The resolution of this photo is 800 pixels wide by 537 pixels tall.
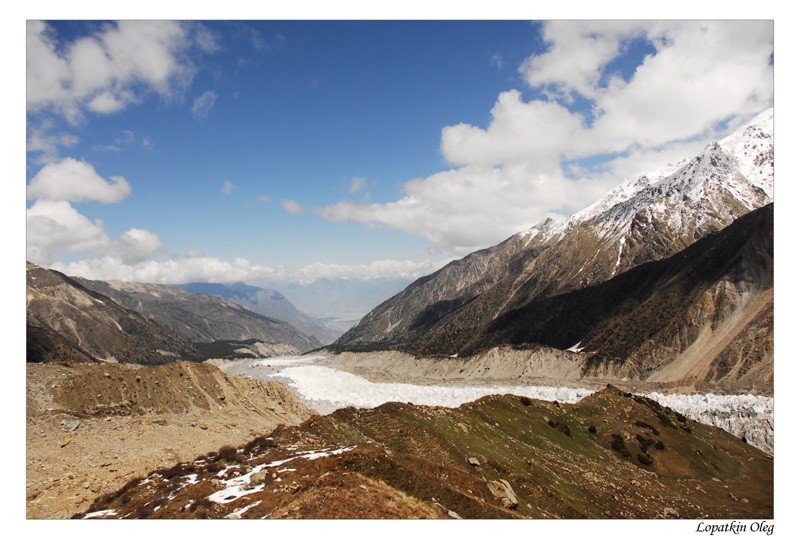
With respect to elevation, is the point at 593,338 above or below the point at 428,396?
above

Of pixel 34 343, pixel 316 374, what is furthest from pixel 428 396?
pixel 34 343

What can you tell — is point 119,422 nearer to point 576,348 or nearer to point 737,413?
point 737,413

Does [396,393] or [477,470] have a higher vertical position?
[477,470]

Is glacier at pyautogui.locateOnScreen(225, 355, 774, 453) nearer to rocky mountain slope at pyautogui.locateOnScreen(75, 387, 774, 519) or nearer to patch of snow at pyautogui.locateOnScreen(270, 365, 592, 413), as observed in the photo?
patch of snow at pyautogui.locateOnScreen(270, 365, 592, 413)

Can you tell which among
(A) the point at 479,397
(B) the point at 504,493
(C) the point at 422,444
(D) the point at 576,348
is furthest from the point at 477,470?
(D) the point at 576,348

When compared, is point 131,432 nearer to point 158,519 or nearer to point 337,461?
point 158,519

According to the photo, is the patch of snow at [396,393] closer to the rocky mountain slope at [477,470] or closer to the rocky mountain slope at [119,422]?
the rocky mountain slope at [119,422]

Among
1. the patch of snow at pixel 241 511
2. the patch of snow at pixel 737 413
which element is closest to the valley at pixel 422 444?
the patch of snow at pixel 241 511

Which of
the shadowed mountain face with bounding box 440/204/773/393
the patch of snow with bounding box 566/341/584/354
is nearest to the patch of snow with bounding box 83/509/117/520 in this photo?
the shadowed mountain face with bounding box 440/204/773/393
